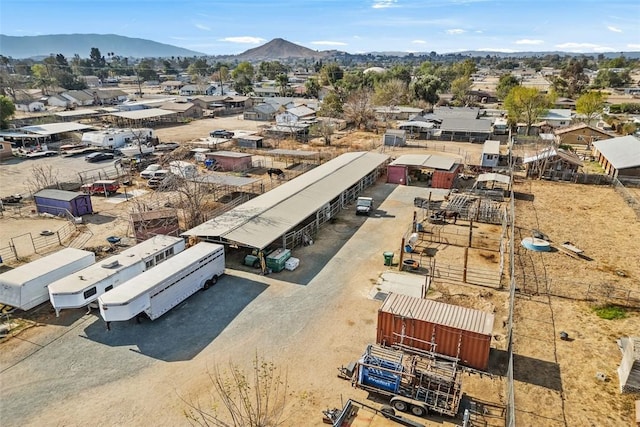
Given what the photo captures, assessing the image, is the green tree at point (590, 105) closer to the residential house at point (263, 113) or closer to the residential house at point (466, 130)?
the residential house at point (466, 130)

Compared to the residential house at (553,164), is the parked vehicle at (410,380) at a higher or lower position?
lower

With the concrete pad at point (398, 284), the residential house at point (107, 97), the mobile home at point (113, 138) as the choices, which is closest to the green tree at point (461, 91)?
the mobile home at point (113, 138)

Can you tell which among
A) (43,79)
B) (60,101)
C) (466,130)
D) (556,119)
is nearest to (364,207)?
(466,130)

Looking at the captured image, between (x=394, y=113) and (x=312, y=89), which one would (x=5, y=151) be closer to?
(x=394, y=113)

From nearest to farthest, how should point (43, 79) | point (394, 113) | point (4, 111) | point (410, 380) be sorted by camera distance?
point (410, 380)
point (4, 111)
point (394, 113)
point (43, 79)

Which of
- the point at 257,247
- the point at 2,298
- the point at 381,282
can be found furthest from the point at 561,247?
the point at 2,298

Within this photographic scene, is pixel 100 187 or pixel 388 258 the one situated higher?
Answer: pixel 100 187

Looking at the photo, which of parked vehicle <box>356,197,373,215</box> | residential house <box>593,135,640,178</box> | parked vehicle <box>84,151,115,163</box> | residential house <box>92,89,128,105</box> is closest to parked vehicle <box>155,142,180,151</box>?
parked vehicle <box>84,151,115,163</box>
